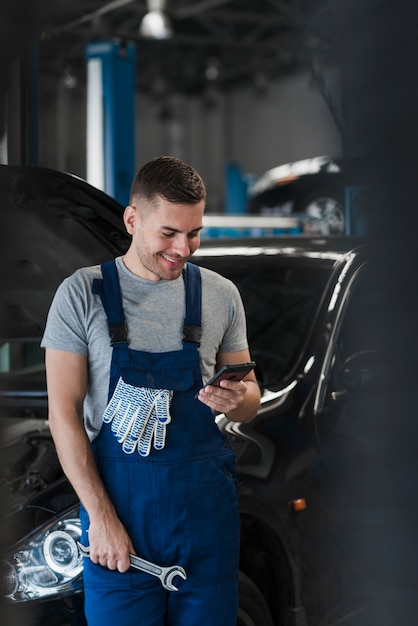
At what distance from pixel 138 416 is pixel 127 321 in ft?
0.70

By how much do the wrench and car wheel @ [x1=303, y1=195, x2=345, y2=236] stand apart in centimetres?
309

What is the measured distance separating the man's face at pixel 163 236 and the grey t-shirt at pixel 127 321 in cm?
5

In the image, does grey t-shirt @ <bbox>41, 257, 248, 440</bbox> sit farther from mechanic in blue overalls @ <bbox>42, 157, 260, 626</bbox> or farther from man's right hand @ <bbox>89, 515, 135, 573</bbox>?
man's right hand @ <bbox>89, 515, 135, 573</bbox>

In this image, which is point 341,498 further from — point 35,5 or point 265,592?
point 35,5

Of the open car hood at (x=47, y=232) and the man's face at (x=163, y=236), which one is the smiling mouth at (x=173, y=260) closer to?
the man's face at (x=163, y=236)

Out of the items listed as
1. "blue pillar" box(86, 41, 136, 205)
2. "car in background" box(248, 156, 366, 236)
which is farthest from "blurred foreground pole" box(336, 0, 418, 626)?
"blue pillar" box(86, 41, 136, 205)

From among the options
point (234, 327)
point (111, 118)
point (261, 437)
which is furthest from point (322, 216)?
point (234, 327)

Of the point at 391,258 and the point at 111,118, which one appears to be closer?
the point at 391,258

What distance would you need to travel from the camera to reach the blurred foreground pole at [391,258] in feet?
2.72

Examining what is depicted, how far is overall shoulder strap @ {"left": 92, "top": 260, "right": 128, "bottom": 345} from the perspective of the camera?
1867 millimetres

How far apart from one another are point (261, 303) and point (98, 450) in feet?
5.50

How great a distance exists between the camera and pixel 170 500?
6.07 feet

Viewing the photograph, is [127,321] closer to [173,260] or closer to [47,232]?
[173,260]

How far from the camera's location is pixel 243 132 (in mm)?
24562
